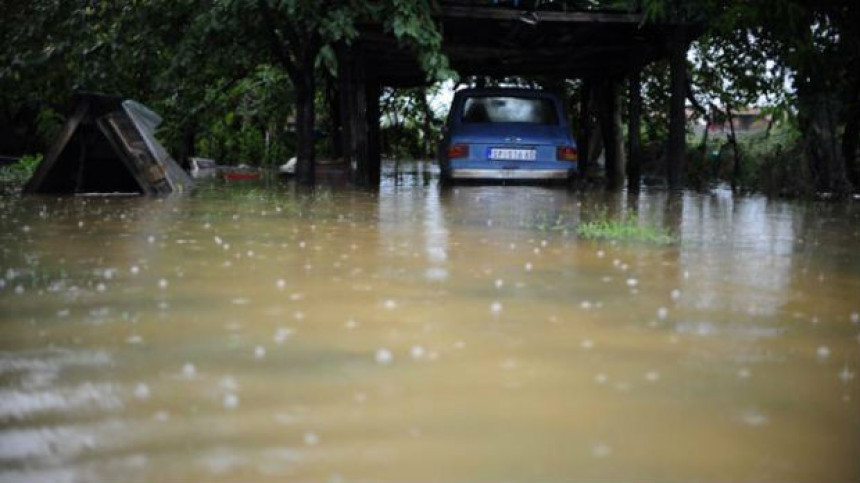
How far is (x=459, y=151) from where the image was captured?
48.6 feet

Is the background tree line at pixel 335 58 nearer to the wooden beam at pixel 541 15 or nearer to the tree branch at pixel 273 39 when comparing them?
the tree branch at pixel 273 39

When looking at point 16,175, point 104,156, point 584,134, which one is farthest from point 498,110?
point 16,175

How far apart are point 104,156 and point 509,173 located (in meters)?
6.15

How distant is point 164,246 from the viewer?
631cm

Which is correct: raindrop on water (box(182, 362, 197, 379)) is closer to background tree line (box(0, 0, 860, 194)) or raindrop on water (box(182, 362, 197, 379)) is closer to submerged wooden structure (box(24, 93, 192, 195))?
background tree line (box(0, 0, 860, 194))

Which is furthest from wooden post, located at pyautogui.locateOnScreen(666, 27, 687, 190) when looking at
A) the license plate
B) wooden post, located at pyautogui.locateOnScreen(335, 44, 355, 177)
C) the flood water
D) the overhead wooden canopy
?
the flood water

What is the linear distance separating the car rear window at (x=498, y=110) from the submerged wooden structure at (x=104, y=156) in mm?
4921

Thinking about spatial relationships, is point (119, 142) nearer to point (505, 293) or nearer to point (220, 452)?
point (505, 293)

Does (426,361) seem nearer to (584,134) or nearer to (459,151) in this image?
(459,151)

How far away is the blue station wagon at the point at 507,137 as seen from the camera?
14.8 meters

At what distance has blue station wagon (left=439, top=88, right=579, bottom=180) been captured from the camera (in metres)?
14.8

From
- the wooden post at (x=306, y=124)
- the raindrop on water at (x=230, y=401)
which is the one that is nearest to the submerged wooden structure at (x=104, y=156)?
the wooden post at (x=306, y=124)

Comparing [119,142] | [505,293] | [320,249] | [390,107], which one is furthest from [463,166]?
[390,107]

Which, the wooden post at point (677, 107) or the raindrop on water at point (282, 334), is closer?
the raindrop on water at point (282, 334)
